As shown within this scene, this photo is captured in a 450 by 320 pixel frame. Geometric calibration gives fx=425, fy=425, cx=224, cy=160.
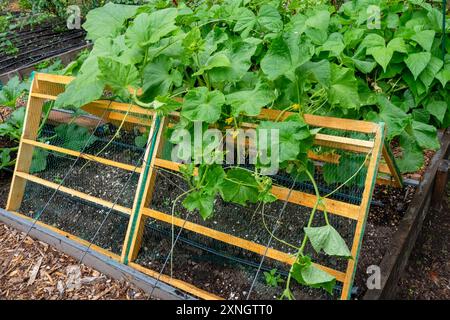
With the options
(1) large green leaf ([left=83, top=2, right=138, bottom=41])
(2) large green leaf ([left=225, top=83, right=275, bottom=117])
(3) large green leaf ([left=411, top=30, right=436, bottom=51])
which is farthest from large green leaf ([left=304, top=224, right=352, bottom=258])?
(1) large green leaf ([left=83, top=2, right=138, bottom=41])

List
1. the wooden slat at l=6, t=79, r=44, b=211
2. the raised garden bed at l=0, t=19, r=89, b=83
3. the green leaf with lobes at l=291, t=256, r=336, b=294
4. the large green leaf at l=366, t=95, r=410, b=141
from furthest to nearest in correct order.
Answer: the raised garden bed at l=0, t=19, r=89, b=83 → the wooden slat at l=6, t=79, r=44, b=211 → the large green leaf at l=366, t=95, r=410, b=141 → the green leaf with lobes at l=291, t=256, r=336, b=294

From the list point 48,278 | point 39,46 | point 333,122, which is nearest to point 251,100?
point 333,122

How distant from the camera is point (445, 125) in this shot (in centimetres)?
259

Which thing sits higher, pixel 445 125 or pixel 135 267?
pixel 445 125

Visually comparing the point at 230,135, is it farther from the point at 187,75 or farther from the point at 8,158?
the point at 8,158

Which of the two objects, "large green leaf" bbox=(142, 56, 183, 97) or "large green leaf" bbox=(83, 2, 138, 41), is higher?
"large green leaf" bbox=(83, 2, 138, 41)

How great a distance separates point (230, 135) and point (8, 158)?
74.6 inches

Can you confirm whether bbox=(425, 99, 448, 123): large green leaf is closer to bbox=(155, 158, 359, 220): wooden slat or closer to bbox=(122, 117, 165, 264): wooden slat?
bbox=(155, 158, 359, 220): wooden slat

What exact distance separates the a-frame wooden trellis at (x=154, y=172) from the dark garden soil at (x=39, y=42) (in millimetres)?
2479

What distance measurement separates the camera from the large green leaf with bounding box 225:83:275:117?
173cm

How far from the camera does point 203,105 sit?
1804 millimetres

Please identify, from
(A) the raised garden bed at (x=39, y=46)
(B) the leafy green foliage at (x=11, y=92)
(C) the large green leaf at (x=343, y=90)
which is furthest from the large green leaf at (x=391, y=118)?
(A) the raised garden bed at (x=39, y=46)

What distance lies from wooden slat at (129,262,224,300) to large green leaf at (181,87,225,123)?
29.1 inches
